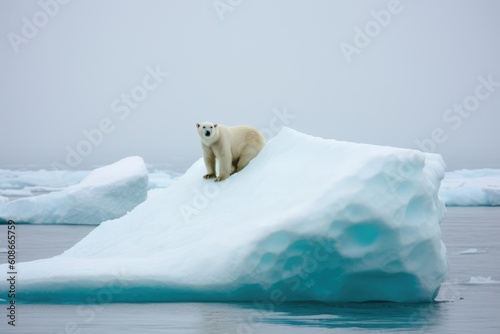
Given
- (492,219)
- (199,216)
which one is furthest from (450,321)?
(492,219)

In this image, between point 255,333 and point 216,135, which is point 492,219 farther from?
point 255,333

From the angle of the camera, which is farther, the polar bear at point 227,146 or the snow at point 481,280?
the snow at point 481,280

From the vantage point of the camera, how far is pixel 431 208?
30.1ft

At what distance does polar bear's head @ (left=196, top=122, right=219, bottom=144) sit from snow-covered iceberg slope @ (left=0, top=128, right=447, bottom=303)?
1272 millimetres

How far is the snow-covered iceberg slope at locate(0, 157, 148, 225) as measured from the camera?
21188mm

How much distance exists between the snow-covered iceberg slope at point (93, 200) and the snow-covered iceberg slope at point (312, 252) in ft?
37.0

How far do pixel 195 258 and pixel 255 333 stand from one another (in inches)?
74.9

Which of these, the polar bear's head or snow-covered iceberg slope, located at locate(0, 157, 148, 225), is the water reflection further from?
snow-covered iceberg slope, located at locate(0, 157, 148, 225)

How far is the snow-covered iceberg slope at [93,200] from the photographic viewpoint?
21.2 meters

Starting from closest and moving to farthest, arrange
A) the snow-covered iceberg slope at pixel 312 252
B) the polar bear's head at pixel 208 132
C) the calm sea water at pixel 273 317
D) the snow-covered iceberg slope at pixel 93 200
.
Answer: the calm sea water at pixel 273 317 → the snow-covered iceberg slope at pixel 312 252 → the polar bear's head at pixel 208 132 → the snow-covered iceberg slope at pixel 93 200

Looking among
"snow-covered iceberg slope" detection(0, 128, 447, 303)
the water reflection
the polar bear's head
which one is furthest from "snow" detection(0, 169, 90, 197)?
the water reflection

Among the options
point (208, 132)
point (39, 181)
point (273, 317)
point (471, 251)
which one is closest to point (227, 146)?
point (208, 132)

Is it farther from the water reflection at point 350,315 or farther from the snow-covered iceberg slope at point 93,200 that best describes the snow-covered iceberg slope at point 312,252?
the snow-covered iceberg slope at point 93,200

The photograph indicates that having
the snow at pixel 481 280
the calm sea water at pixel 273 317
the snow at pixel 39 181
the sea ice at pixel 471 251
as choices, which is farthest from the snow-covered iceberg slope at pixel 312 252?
the snow at pixel 39 181
